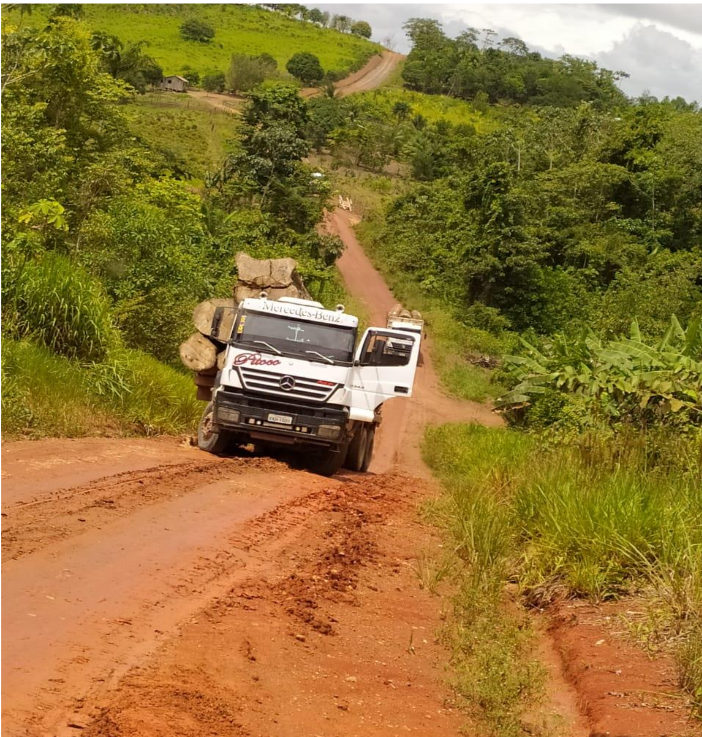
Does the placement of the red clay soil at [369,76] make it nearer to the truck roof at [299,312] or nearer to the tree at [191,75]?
the tree at [191,75]

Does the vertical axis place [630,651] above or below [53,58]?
below

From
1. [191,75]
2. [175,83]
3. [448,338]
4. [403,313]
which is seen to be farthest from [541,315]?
[191,75]

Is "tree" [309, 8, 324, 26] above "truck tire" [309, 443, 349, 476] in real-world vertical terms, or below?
above

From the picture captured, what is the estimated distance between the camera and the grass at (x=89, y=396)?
41.5 ft

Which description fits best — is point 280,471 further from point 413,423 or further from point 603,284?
point 603,284

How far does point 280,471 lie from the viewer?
13.0 metres

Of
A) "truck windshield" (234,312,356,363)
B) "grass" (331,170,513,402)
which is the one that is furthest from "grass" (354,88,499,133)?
"truck windshield" (234,312,356,363)

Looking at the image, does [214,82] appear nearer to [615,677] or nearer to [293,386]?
[293,386]

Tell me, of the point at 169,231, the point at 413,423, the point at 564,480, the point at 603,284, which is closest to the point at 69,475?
the point at 564,480

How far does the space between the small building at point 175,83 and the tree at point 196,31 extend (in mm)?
16786

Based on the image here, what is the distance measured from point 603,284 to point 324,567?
31.8 metres

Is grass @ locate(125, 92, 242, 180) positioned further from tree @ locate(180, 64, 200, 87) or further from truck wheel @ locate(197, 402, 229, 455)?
truck wheel @ locate(197, 402, 229, 455)

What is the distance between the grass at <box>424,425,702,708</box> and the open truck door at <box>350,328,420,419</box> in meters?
3.23

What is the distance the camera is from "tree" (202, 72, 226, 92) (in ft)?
261
